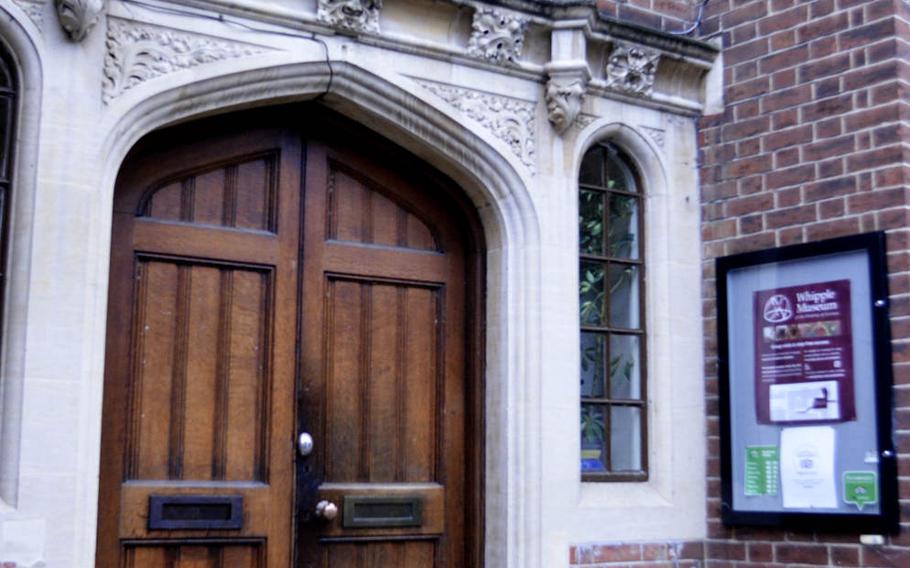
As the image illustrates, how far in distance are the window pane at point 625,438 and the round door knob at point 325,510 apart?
4.67 ft

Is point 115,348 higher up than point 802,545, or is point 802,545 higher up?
point 115,348

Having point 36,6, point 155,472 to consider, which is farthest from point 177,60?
point 155,472

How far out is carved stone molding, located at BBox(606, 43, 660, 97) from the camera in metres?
6.51

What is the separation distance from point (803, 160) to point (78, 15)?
330 centimetres

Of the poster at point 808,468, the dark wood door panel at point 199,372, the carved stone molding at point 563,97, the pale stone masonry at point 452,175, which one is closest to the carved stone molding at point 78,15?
the pale stone masonry at point 452,175

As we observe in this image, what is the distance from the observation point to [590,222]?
6.57 m

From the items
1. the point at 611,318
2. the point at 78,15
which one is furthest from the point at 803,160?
the point at 78,15

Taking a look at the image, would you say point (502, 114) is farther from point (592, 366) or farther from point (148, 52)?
point (148, 52)

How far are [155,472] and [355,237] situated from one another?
137cm

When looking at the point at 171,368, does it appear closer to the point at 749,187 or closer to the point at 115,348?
the point at 115,348

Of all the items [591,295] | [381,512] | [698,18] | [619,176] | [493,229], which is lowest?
[381,512]

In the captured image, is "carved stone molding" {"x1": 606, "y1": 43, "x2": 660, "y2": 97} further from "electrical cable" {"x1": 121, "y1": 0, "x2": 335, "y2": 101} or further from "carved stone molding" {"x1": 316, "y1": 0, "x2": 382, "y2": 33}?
"electrical cable" {"x1": 121, "y1": 0, "x2": 335, "y2": 101}

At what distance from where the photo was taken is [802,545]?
605 centimetres

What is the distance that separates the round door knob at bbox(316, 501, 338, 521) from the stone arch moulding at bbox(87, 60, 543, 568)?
748 millimetres
